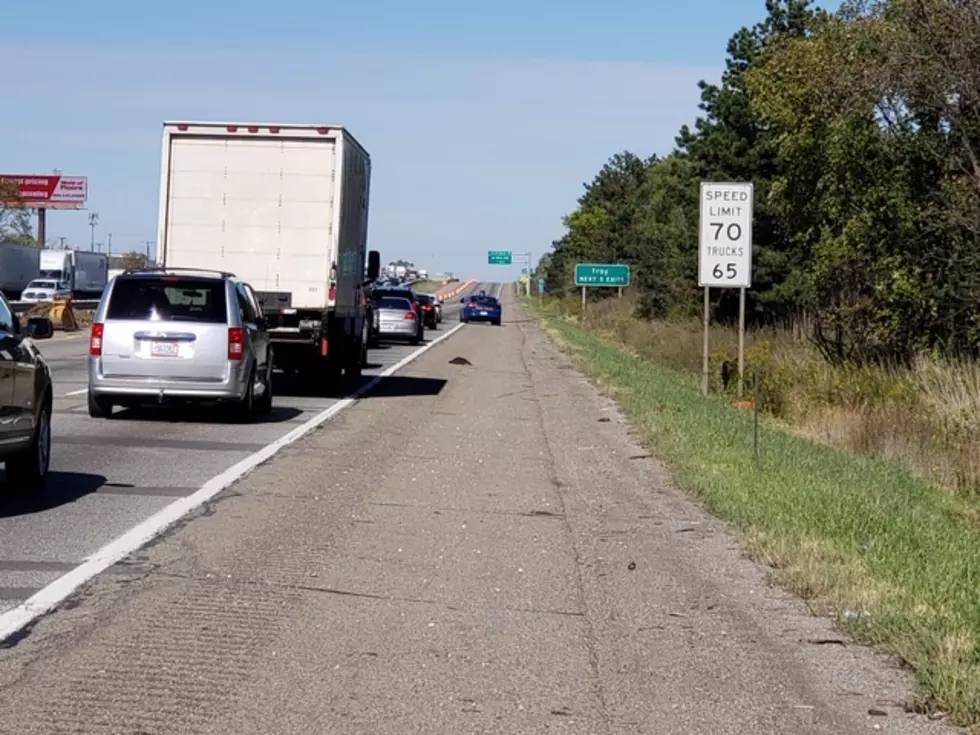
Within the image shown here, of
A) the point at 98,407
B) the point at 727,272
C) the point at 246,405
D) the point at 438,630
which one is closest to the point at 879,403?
the point at 727,272

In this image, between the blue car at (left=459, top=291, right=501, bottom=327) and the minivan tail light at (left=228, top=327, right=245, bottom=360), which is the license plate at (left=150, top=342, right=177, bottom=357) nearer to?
the minivan tail light at (left=228, top=327, right=245, bottom=360)

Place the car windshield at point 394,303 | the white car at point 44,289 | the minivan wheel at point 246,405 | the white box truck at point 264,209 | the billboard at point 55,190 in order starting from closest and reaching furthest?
the minivan wheel at point 246,405 < the white box truck at point 264,209 < the car windshield at point 394,303 < the white car at point 44,289 < the billboard at point 55,190

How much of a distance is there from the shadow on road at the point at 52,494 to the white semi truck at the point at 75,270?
6297cm

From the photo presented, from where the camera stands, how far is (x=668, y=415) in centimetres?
1989

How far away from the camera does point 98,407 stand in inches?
738

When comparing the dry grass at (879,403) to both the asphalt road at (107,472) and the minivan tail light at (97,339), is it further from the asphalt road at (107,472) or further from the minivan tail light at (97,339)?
the minivan tail light at (97,339)

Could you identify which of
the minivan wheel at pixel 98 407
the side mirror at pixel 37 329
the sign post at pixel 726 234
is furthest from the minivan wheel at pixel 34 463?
the sign post at pixel 726 234

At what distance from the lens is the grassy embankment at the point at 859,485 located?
25.6 feet

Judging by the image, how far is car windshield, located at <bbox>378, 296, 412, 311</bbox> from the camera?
1839 inches

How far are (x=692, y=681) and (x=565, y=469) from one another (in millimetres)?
8336

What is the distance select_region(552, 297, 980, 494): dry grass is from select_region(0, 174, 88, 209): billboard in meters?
121

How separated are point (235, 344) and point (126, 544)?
8667 millimetres

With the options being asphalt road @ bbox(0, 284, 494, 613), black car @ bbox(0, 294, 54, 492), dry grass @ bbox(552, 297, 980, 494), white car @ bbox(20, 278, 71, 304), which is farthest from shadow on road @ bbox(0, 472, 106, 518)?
white car @ bbox(20, 278, 71, 304)

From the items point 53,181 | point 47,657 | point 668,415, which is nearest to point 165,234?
point 668,415
